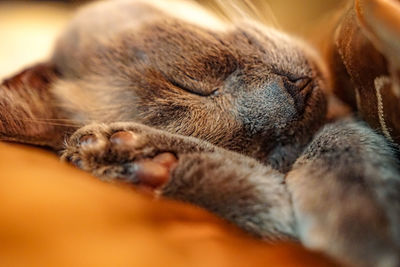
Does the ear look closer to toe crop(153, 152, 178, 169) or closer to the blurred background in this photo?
toe crop(153, 152, 178, 169)

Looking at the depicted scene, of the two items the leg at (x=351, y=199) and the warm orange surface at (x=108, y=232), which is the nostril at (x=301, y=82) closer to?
the leg at (x=351, y=199)

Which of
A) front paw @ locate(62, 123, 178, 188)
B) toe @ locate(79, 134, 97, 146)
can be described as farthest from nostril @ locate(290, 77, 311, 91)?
toe @ locate(79, 134, 97, 146)

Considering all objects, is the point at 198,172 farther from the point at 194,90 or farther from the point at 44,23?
the point at 44,23

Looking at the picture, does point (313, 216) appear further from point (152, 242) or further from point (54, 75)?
point (54, 75)

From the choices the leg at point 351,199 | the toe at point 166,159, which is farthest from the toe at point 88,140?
the leg at point 351,199

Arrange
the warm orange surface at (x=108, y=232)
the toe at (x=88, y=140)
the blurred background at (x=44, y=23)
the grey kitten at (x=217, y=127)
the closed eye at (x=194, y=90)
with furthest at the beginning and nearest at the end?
the blurred background at (x=44, y=23) → the closed eye at (x=194, y=90) → the toe at (x=88, y=140) → the grey kitten at (x=217, y=127) → the warm orange surface at (x=108, y=232)

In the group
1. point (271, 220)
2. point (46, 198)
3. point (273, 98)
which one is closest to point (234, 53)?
point (273, 98)
